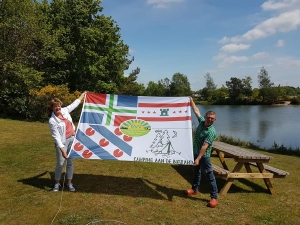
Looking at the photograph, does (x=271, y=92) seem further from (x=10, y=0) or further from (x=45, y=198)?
(x=45, y=198)

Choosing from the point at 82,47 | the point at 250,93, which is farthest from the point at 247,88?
the point at 82,47

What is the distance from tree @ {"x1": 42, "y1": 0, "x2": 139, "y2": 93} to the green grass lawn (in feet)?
67.3

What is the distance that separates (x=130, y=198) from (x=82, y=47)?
80.7 ft

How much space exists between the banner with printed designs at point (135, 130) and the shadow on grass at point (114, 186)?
2.78 ft

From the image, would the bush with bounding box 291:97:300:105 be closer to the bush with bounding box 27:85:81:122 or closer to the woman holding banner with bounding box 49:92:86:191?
the bush with bounding box 27:85:81:122

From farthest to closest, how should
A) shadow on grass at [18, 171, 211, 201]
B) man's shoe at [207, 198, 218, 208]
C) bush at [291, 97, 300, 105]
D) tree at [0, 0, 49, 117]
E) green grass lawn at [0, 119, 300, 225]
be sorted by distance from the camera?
bush at [291, 97, 300, 105] < tree at [0, 0, 49, 117] < shadow on grass at [18, 171, 211, 201] < man's shoe at [207, 198, 218, 208] < green grass lawn at [0, 119, 300, 225]

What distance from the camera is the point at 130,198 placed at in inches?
222

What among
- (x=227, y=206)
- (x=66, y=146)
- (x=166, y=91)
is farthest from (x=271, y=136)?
(x=166, y=91)

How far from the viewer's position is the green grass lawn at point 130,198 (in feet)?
15.6

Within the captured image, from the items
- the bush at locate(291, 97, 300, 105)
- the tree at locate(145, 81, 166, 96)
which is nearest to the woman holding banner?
the bush at locate(291, 97, 300, 105)

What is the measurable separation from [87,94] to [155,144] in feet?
6.64

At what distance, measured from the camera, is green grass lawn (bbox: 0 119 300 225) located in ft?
15.6

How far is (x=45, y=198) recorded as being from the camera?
5.43m

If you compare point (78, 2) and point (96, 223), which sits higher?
point (78, 2)
